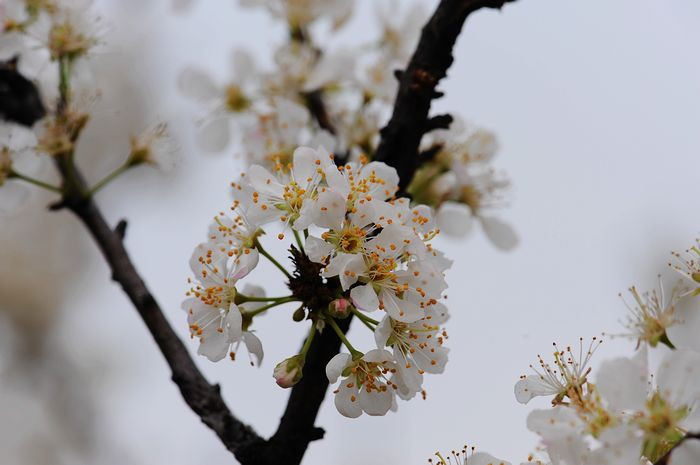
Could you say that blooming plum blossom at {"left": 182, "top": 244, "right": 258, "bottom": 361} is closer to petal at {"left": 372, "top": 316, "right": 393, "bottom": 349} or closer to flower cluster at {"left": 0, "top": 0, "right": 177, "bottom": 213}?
petal at {"left": 372, "top": 316, "right": 393, "bottom": 349}

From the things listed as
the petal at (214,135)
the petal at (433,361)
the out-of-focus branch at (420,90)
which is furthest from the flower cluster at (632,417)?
the petal at (214,135)

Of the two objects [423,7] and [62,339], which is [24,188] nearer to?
[423,7]

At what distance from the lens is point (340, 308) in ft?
3.40

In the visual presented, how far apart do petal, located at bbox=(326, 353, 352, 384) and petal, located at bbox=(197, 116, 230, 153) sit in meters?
1.16

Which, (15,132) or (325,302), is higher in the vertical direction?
(15,132)

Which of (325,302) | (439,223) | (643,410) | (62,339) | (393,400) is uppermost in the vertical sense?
(62,339)

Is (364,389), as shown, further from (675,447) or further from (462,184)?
(462,184)

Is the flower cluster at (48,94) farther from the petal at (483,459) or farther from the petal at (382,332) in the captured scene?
the petal at (483,459)

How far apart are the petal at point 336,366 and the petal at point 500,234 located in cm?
96

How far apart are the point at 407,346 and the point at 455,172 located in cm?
72

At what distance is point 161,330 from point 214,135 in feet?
2.78

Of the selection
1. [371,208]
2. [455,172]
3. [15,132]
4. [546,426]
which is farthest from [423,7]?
[546,426]

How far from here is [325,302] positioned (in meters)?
1.09

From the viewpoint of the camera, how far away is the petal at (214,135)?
2111 millimetres
